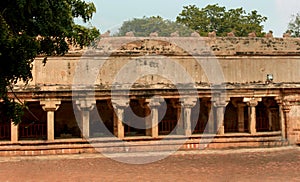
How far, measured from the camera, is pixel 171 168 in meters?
13.9

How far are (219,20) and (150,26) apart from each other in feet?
42.1

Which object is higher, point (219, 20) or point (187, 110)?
point (219, 20)

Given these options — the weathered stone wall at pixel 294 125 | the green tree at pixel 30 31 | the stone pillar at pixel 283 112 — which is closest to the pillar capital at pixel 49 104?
the green tree at pixel 30 31

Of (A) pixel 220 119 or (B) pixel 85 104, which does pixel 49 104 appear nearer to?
(B) pixel 85 104

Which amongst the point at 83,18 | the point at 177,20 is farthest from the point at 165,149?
the point at 177,20

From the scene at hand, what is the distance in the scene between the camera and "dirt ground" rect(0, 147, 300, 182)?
12.3 meters

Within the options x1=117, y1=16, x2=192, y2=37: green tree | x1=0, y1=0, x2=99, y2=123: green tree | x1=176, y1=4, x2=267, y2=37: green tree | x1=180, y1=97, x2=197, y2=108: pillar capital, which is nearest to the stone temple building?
x1=180, y1=97, x2=197, y2=108: pillar capital

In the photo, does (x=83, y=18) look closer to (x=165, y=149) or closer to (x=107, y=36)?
(x=165, y=149)

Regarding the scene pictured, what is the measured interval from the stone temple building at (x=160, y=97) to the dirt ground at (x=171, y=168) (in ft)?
4.14

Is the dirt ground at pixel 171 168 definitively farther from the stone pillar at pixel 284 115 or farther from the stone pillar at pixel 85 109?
the stone pillar at pixel 284 115

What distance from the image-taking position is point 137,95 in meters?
18.2

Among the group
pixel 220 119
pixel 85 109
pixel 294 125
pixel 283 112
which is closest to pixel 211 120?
pixel 220 119

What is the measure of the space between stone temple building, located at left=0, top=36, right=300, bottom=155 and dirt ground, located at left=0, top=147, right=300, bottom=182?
4.14 ft

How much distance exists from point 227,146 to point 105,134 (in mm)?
5535
